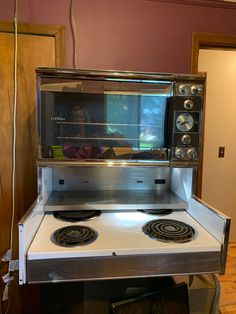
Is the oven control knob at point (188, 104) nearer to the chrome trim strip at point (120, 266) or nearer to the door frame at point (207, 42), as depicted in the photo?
the door frame at point (207, 42)

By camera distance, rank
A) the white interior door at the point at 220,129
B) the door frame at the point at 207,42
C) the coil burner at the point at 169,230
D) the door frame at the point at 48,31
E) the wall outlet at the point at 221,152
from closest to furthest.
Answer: the coil burner at the point at 169,230, the door frame at the point at 48,31, the door frame at the point at 207,42, the white interior door at the point at 220,129, the wall outlet at the point at 221,152

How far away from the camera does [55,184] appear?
4.66 feet

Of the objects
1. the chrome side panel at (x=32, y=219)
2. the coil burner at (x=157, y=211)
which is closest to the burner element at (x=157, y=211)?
the coil burner at (x=157, y=211)

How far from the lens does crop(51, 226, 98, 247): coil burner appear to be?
3.24 ft

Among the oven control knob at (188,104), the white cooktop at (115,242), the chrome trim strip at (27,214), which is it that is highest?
the oven control knob at (188,104)

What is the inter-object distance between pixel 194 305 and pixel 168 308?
0.68ft

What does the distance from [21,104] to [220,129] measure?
6.57ft

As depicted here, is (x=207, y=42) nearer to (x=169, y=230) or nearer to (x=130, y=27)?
(x=130, y=27)

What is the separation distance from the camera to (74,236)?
1040 millimetres

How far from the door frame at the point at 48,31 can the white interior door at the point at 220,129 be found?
5.05ft

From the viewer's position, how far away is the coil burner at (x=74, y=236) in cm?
99

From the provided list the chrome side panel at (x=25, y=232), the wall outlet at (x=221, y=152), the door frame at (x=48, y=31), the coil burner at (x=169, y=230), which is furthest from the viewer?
the wall outlet at (x=221, y=152)

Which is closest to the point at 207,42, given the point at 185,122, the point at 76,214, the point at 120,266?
the point at 185,122

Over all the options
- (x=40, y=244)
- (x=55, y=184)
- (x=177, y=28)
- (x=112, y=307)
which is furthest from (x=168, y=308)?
(x=177, y=28)
